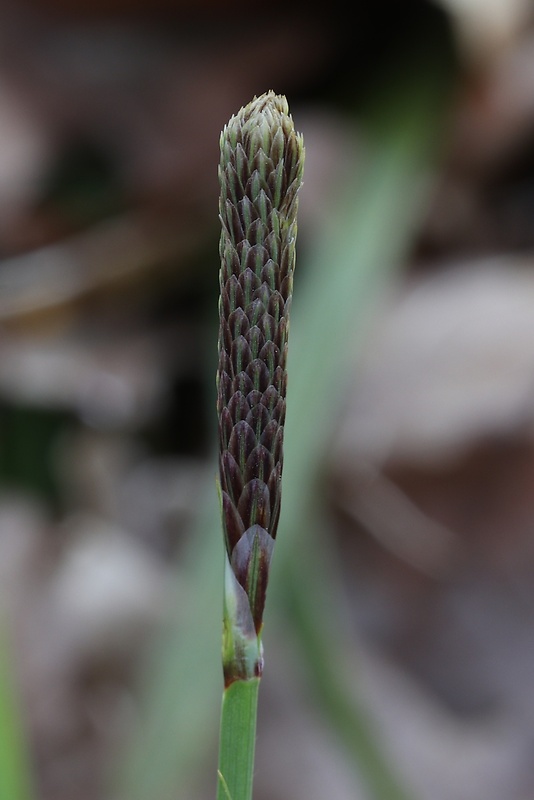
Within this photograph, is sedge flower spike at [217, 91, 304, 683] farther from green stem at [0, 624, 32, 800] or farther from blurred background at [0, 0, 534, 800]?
blurred background at [0, 0, 534, 800]

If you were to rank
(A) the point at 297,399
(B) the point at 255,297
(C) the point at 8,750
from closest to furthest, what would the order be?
(B) the point at 255,297, (C) the point at 8,750, (A) the point at 297,399

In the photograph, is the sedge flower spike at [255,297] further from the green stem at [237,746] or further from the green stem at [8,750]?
the green stem at [8,750]

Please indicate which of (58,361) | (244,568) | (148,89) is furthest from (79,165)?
(244,568)

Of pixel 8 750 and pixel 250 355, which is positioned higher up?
pixel 250 355

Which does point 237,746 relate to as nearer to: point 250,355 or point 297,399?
point 250,355

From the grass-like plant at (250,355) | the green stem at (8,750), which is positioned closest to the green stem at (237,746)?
the grass-like plant at (250,355)

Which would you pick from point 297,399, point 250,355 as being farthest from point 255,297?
point 297,399

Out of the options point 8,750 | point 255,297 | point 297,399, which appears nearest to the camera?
point 255,297

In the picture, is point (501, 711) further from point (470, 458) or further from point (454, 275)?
point (454, 275)
